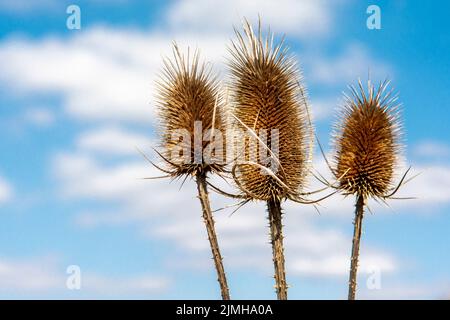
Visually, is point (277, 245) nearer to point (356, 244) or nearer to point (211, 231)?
point (211, 231)

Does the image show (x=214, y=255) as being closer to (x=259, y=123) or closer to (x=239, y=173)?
(x=239, y=173)

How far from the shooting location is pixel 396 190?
555 inches

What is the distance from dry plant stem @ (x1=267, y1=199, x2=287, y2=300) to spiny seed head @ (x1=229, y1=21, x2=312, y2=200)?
0.85 feet

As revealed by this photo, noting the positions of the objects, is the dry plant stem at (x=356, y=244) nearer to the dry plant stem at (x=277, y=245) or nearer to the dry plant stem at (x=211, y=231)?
the dry plant stem at (x=277, y=245)

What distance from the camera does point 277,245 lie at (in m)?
13.2

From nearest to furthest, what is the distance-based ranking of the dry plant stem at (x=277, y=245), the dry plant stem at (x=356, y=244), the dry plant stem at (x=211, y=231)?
the dry plant stem at (x=211, y=231)
the dry plant stem at (x=277, y=245)
the dry plant stem at (x=356, y=244)

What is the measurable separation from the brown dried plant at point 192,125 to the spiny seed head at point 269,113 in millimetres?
455

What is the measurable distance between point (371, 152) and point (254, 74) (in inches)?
110

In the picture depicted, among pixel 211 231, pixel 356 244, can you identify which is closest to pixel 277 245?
pixel 211 231

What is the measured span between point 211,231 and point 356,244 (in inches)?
114

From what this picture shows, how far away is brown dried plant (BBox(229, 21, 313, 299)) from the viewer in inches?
516

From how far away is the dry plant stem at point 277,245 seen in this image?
1298 centimetres

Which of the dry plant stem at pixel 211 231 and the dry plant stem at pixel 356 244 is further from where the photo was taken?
the dry plant stem at pixel 356 244
